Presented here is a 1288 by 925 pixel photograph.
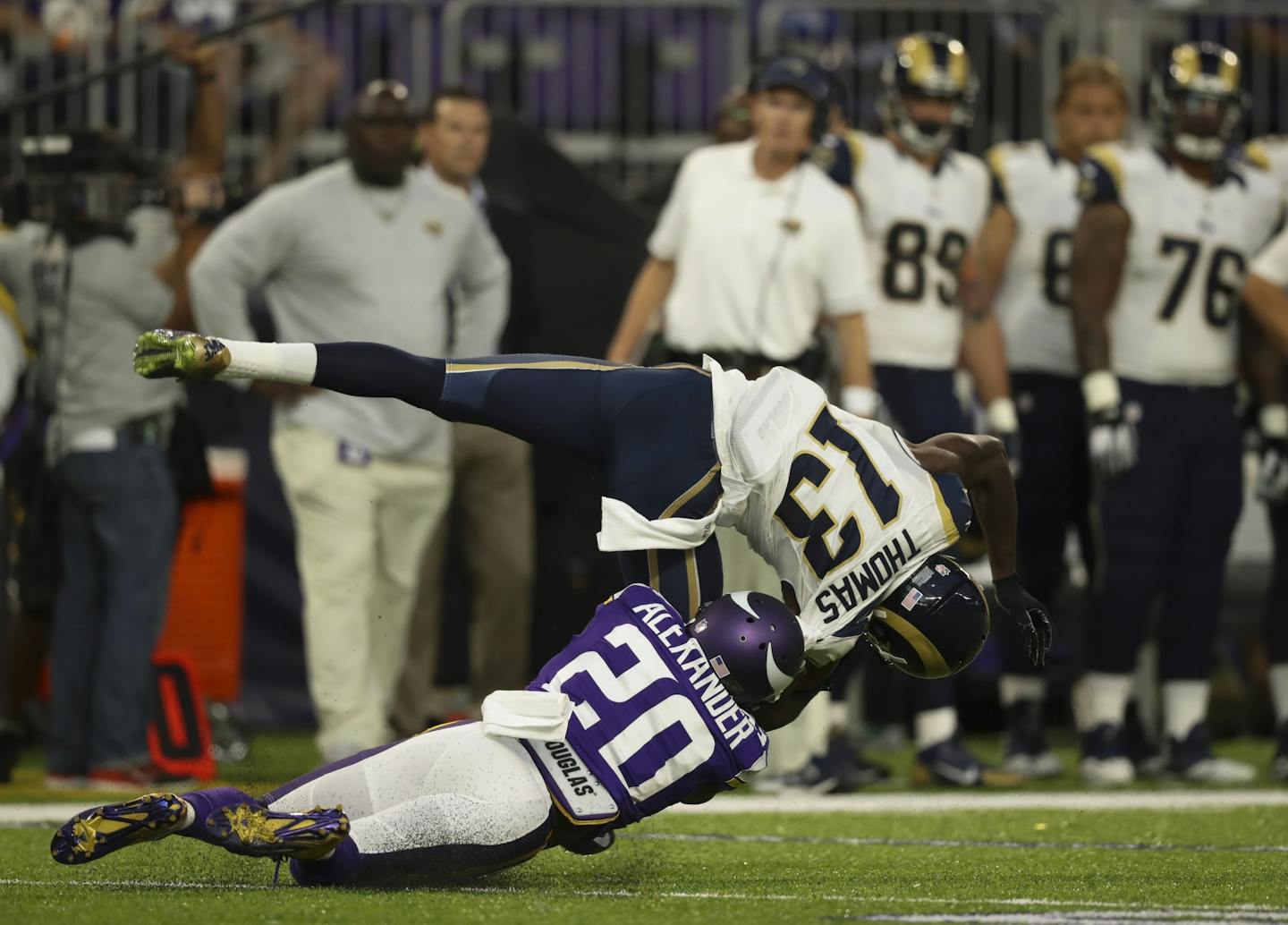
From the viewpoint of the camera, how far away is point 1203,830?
5.84 m

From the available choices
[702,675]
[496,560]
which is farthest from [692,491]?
[496,560]

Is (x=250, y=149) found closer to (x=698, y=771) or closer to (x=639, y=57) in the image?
(x=639, y=57)

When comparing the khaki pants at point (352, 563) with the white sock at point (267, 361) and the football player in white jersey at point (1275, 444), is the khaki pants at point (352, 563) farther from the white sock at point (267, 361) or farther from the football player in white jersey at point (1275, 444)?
the football player in white jersey at point (1275, 444)

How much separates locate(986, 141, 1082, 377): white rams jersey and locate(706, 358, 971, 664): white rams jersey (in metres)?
2.92

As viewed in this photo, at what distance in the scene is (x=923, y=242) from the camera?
7480 millimetres

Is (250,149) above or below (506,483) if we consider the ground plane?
above

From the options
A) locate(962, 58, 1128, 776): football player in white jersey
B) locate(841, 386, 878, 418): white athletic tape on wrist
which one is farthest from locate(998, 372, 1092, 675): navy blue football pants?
locate(841, 386, 878, 418): white athletic tape on wrist

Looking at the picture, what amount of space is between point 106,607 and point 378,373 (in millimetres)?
2697

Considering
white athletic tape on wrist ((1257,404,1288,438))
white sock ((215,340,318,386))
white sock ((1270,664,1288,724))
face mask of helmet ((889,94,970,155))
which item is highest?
face mask of helmet ((889,94,970,155))

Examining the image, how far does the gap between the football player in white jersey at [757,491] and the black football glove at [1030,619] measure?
0.18 meters

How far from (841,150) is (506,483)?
5.49ft

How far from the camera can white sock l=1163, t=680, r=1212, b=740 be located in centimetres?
754

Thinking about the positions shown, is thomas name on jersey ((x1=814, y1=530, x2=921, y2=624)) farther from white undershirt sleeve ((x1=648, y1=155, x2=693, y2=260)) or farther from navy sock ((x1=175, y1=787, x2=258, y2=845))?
white undershirt sleeve ((x1=648, y1=155, x2=693, y2=260))

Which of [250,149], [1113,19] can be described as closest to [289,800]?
[250,149]
